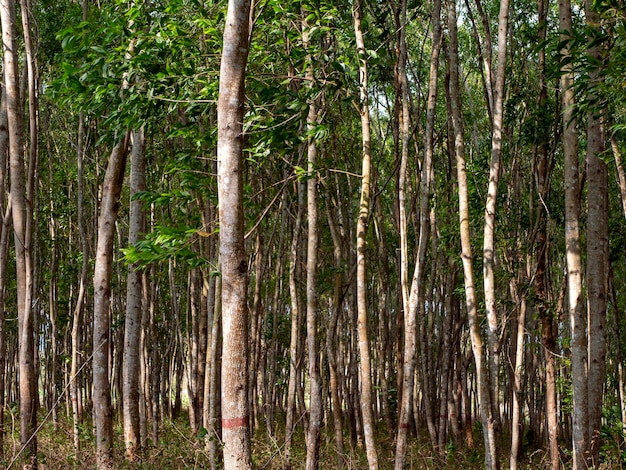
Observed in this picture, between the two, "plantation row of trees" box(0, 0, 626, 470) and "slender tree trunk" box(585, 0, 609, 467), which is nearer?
"plantation row of trees" box(0, 0, 626, 470)

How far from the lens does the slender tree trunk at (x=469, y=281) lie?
23.7 feet

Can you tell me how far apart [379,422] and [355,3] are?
1607cm

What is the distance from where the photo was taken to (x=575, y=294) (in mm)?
6895

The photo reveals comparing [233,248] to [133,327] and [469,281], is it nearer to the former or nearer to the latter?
[469,281]

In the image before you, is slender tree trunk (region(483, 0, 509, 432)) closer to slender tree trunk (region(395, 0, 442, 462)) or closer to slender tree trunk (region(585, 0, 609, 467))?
slender tree trunk (region(395, 0, 442, 462))

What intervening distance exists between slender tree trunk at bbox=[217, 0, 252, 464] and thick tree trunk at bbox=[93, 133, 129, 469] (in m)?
3.00

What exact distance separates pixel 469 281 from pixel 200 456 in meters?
5.09

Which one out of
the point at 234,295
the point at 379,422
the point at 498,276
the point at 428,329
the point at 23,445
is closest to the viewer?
the point at 234,295

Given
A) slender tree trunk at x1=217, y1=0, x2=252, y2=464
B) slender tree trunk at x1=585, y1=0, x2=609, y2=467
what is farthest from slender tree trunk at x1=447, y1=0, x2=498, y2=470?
slender tree trunk at x1=217, y1=0, x2=252, y2=464

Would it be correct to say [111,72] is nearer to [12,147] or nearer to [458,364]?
[12,147]

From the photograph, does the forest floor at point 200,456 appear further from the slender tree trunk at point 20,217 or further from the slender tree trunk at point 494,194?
the slender tree trunk at point 494,194

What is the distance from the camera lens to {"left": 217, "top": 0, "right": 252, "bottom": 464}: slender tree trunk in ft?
14.1

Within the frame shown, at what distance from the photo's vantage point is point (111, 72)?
7039mm

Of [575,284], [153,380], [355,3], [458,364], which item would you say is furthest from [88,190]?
[575,284]
